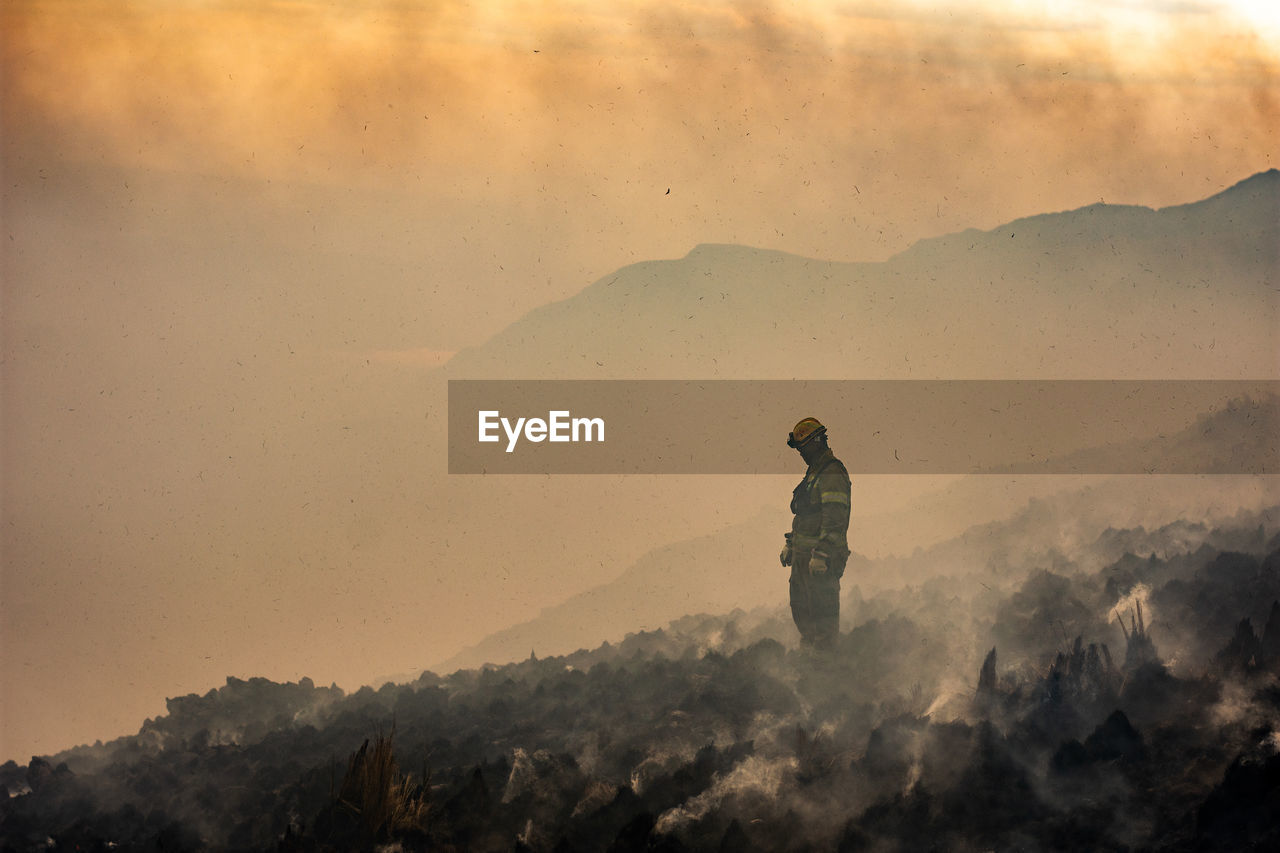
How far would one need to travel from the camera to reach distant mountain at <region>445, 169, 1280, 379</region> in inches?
223

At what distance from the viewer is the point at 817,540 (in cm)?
536

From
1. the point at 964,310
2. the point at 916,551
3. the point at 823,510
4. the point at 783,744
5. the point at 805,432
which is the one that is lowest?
the point at 783,744

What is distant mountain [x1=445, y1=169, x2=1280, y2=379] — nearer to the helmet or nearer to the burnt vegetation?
the helmet

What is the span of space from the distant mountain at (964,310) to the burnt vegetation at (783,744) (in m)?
1.19

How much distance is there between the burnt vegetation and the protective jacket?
15.9 inches

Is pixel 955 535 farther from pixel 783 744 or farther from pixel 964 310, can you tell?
pixel 783 744

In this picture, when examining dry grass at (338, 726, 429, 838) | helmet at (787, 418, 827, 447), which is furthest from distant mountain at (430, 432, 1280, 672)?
dry grass at (338, 726, 429, 838)

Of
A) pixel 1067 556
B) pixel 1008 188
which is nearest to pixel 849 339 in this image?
pixel 1008 188

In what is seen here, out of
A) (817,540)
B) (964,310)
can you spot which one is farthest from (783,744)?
(964,310)

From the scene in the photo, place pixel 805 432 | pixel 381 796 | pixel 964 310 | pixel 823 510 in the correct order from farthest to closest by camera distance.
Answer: pixel 964 310, pixel 805 432, pixel 823 510, pixel 381 796

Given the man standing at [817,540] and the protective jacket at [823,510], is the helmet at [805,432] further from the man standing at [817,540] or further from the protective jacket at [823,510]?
the protective jacket at [823,510]

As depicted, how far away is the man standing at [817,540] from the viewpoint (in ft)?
A: 17.5

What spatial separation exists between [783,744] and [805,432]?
1.54m

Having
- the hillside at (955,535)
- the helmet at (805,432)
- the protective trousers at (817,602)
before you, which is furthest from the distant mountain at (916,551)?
the helmet at (805,432)
